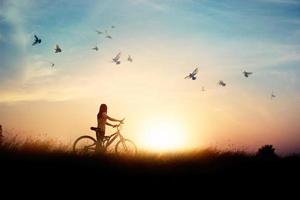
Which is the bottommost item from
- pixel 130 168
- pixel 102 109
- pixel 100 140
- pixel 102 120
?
pixel 130 168

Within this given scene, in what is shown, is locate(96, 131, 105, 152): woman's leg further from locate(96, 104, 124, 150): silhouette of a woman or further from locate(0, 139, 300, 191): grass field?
locate(0, 139, 300, 191): grass field

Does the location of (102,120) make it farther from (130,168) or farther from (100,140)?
(130,168)

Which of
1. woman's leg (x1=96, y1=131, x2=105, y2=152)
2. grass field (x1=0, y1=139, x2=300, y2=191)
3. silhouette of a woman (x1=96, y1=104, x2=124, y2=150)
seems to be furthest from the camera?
silhouette of a woman (x1=96, y1=104, x2=124, y2=150)

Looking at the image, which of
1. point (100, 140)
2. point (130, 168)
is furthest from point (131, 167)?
point (100, 140)

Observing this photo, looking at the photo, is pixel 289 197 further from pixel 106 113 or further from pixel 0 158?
pixel 0 158

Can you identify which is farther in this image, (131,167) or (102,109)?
(102,109)

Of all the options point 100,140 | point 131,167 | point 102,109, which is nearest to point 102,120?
point 102,109

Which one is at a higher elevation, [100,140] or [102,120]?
[102,120]

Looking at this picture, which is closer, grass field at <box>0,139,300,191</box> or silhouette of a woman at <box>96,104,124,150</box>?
grass field at <box>0,139,300,191</box>

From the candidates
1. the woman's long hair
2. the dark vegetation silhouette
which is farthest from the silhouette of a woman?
the dark vegetation silhouette

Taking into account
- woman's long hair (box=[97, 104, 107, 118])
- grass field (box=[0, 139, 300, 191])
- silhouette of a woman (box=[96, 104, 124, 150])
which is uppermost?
woman's long hair (box=[97, 104, 107, 118])

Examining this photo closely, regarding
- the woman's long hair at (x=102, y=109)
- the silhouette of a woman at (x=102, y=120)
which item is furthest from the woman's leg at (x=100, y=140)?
the woman's long hair at (x=102, y=109)

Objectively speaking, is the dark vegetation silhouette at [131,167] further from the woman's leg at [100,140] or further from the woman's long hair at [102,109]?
the woman's long hair at [102,109]

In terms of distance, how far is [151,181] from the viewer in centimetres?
1395
